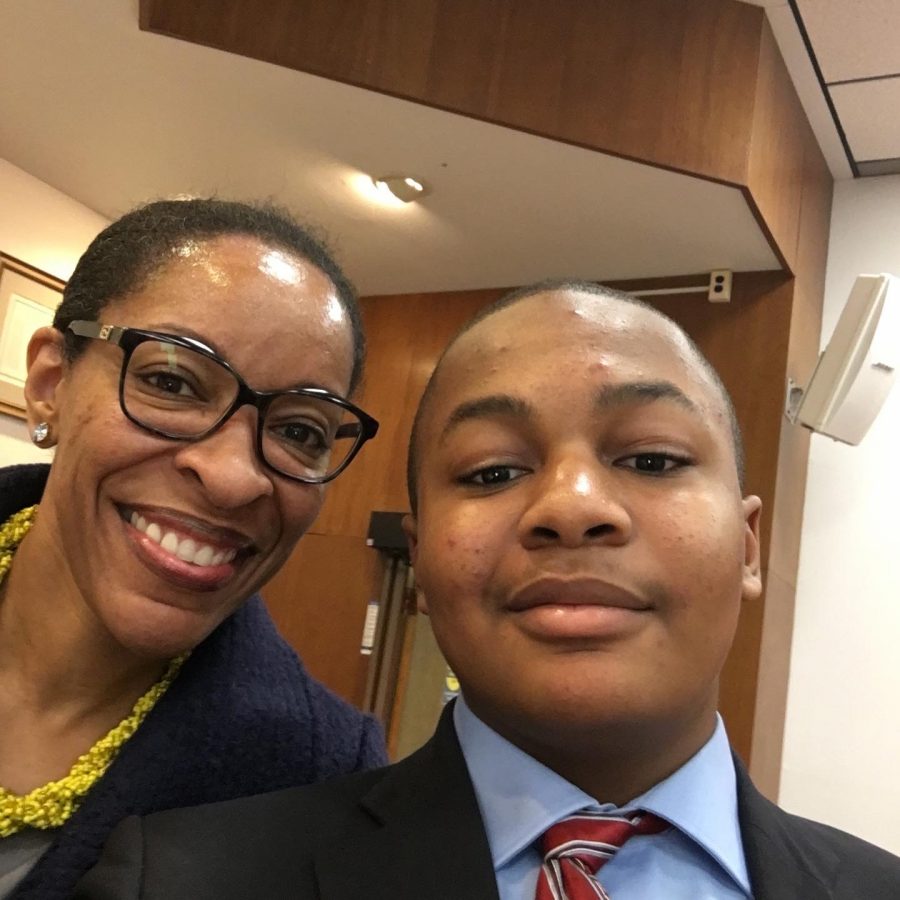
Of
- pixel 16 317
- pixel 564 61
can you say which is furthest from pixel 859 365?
pixel 16 317

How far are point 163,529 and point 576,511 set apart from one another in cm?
41

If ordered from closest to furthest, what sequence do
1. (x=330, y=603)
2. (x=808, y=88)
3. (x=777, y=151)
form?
(x=777, y=151) < (x=808, y=88) < (x=330, y=603)

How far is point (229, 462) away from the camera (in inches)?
34.5

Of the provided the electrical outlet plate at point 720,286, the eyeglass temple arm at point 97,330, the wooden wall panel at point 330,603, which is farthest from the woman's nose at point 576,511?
the wooden wall panel at point 330,603

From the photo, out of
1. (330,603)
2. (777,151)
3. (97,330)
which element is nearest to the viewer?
(97,330)

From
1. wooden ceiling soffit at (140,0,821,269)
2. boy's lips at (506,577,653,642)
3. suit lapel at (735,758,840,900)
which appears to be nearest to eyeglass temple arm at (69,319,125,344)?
boy's lips at (506,577,653,642)

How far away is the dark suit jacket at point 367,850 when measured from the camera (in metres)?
0.70

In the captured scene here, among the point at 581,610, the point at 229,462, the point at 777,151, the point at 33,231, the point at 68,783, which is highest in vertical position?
the point at 777,151


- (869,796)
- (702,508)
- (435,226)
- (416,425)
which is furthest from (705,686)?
(435,226)

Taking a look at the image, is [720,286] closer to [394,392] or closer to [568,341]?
[394,392]

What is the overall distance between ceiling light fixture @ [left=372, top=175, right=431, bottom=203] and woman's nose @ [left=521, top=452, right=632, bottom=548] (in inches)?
69.9

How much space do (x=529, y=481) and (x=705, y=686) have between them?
0.22 metres

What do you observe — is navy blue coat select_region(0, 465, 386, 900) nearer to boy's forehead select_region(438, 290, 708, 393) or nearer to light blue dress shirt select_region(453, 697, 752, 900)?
light blue dress shirt select_region(453, 697, 752, 900)

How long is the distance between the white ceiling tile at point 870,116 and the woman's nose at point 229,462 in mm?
2028
